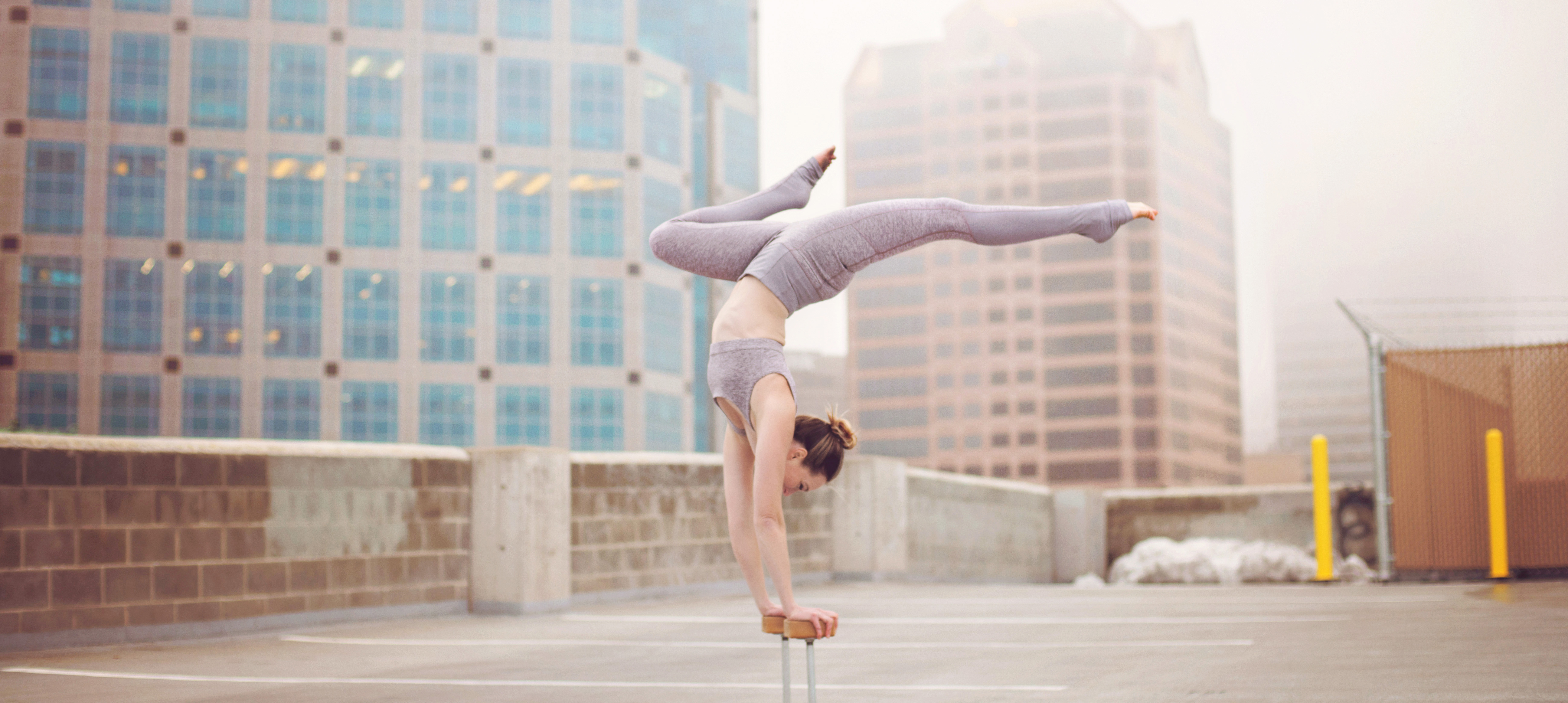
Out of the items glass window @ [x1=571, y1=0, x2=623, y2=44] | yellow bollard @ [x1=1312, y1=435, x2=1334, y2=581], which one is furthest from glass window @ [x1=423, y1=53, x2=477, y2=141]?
yellow bollard @ [x1=1312, y1=435, x2=1334, y2=581]

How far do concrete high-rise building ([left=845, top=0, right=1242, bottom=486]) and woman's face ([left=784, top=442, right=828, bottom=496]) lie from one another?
139m

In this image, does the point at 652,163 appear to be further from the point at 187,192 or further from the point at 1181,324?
the point at 1181,324

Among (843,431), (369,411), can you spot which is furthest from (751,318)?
(369,411)

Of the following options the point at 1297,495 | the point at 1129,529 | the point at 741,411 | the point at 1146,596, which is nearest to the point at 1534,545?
the point at 1146,596

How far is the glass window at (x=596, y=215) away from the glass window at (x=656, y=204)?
60.3 inches

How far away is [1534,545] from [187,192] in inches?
2462

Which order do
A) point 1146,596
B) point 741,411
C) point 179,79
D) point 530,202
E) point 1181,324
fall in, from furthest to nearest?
point 1181,324, point 530,202, point 179,79, point 1146,596, point 741,411

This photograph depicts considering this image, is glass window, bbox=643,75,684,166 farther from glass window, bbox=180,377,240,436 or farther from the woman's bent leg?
the woman's bent leg

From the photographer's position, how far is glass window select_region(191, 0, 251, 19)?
65.8m

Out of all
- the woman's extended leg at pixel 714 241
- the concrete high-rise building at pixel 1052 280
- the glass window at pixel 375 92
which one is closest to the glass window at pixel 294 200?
the glass window at pixel 375 92

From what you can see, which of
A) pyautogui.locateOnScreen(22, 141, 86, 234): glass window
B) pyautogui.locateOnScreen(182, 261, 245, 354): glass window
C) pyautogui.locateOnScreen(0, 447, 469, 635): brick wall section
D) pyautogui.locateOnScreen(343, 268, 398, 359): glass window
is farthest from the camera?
pyautogui.locateOnScreen(343, 268, 398, 359): glass window

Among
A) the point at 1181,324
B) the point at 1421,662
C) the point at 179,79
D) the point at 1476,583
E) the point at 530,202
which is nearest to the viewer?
the point at 1421,662

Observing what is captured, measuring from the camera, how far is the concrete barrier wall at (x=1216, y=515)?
74.4 feet

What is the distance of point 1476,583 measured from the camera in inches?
618
